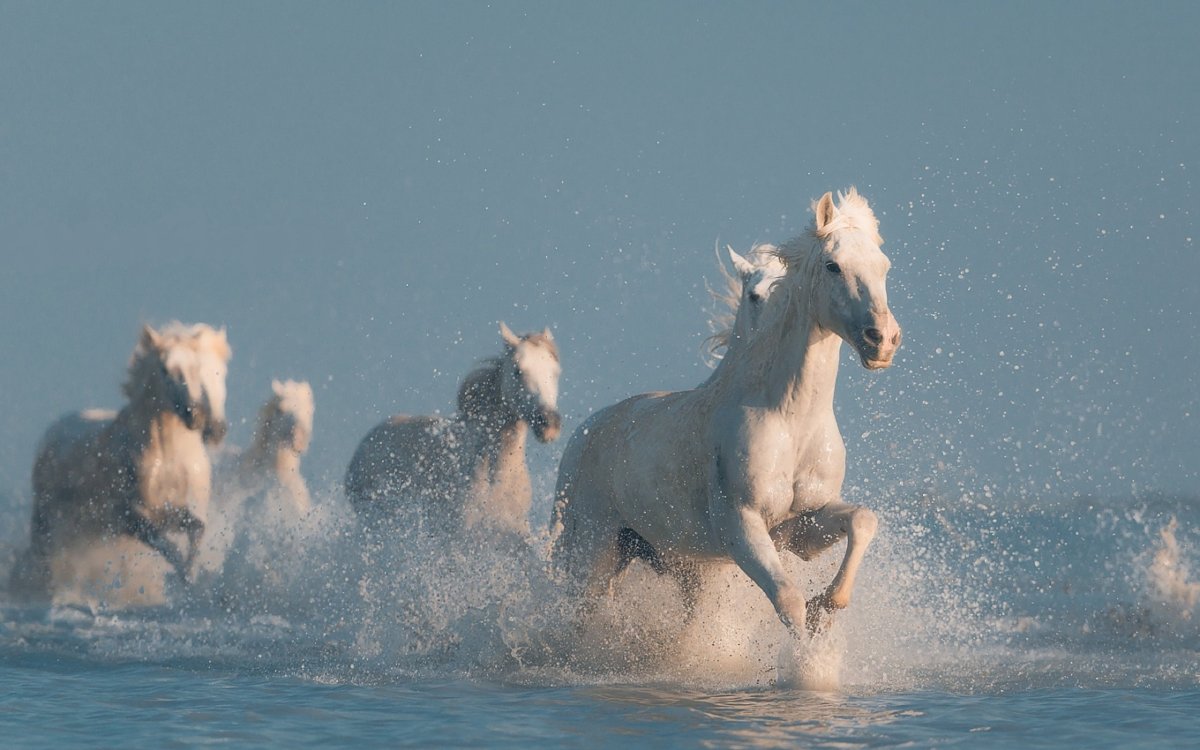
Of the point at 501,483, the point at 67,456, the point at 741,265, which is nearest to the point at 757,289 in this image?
the point at 741,265

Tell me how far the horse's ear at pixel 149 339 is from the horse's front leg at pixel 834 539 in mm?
5966

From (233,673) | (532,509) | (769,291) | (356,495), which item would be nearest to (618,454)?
(769,291)

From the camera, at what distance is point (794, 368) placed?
234 inches

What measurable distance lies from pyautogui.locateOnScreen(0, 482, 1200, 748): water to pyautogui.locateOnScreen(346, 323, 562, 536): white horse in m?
0.45

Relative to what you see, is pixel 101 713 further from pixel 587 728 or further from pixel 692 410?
pixel 692 410

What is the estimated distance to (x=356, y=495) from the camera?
35.6 ft

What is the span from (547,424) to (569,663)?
2365mm

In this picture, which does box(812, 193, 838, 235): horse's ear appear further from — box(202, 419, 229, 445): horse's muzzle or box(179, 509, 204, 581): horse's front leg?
box(179, 509, 204, 581): horse's front leg

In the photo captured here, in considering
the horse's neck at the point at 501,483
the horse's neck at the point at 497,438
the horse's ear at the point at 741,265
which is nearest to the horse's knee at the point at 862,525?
the horse's ear at the point at 741,265

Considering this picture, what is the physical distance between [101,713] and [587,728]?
6.61 feet

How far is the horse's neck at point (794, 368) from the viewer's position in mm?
5922

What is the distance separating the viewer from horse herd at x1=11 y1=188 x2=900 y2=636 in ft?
19.1

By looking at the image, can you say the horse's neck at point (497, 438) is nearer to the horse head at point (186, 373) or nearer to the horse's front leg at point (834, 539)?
the horse head at point (186, 373)

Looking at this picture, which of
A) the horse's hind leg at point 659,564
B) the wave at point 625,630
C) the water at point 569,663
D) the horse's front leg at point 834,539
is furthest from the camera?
the horse's hind leg at point 659,564
